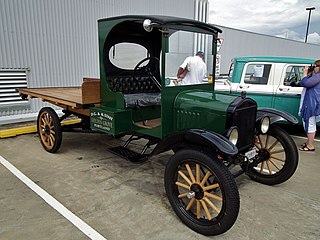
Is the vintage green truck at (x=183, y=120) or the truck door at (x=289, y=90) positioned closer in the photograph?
the vintage green truck at (x=183, y=120)

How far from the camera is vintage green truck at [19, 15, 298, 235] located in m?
2.47

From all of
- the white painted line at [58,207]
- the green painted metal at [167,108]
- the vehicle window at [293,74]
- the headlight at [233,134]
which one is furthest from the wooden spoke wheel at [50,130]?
the vehicle window at [293,74]

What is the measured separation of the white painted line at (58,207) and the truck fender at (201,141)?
1.03 metres

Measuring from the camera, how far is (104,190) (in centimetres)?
325

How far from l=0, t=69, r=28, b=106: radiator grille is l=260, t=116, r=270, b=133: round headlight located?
5.69m

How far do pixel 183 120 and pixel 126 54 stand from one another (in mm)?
1919

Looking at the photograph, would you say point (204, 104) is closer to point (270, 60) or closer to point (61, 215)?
point (61, 215)

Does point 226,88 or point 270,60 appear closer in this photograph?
point 270,60

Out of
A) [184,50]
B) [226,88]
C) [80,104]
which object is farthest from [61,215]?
[226,88]

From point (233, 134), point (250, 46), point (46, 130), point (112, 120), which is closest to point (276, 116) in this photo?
point (233, 134)

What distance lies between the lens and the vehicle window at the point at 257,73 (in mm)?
5773

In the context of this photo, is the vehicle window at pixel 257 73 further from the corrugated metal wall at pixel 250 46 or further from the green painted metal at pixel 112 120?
the corrugated metal wall at pixel 250 46

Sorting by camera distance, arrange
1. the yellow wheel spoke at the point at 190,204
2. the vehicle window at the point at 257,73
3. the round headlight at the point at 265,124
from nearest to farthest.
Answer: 1. the yellow wheel spoke at the point at 190,204
2. the round headlight at the point at 265,124
3. the vehicle window at the point at 257,73

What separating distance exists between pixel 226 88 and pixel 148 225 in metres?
4.36
